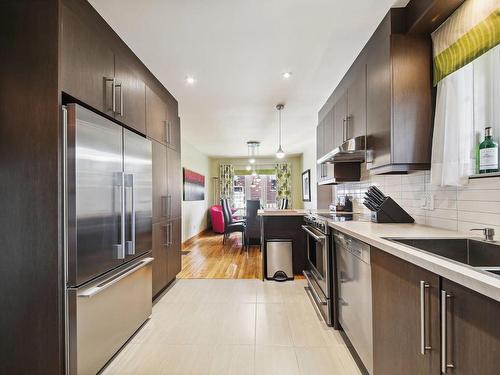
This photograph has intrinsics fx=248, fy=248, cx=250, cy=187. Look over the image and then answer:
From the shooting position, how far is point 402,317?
3.61 ft

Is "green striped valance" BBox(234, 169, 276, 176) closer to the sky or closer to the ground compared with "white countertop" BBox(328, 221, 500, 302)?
closer to the sky

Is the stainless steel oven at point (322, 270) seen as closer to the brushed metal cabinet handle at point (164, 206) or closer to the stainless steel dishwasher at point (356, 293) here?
the stainless steel dishwasher at point (356, 293)

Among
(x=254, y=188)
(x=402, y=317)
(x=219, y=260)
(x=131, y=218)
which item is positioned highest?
(x=254, y=188)

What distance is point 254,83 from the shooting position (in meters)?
2.95

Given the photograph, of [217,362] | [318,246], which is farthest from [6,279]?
[318,246]

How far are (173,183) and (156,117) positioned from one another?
2.66 ft

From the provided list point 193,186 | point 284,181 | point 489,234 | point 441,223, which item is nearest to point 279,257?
point 441,223

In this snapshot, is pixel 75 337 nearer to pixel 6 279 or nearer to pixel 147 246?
pixel 6 279

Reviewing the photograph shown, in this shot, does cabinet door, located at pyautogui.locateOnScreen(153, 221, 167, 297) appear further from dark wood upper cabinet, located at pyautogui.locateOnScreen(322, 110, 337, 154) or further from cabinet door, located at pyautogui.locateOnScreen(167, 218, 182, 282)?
dark wood upper cabinet, located at pyautogui.locateOnScreen(322, 110, 337, 154)

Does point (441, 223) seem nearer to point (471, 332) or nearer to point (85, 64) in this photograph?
point (471, 332)

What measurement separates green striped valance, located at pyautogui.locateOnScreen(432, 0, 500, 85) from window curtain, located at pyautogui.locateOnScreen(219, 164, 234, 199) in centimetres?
722

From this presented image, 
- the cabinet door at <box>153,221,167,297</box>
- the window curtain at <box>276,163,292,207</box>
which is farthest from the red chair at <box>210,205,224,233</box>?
the cabinet door at <box>153,221,167,297</box>

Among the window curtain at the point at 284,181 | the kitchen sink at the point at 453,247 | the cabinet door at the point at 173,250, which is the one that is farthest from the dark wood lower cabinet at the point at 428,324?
the window curtain at the point at 284,181

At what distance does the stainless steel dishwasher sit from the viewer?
4.70 ft
